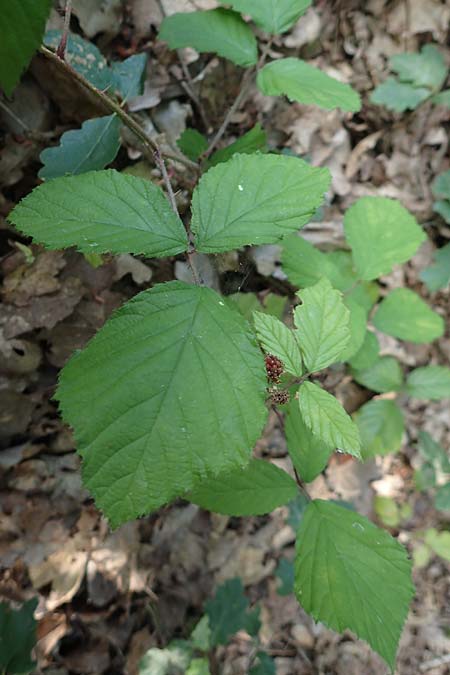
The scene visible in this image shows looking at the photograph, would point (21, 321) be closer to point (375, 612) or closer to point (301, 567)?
point (301, 567)

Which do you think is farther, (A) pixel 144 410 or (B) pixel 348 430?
(B) pixel 348 430

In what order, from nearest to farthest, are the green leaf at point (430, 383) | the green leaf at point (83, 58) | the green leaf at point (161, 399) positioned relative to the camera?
the green leaf at point (161, 399)
the green leaf at point (83, 58)
the green leaf at point (430, 383)

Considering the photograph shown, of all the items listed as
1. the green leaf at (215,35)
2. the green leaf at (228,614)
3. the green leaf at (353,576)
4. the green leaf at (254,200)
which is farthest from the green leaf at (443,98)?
the green leaf at (228,614)

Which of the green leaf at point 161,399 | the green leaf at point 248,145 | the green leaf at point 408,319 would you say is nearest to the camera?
the green leaf at point 161,399

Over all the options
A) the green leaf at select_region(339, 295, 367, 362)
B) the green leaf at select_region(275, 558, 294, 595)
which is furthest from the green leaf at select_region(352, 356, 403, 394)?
the green leaf at select_region(275, 558, 294, 595)

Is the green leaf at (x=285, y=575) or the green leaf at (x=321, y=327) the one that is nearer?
the green leaf at (x=321, y=327)

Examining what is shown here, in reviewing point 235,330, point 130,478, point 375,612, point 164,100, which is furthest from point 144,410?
point 164,100

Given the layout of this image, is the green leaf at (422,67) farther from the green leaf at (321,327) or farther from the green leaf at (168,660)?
the green leaf at (168,660)
